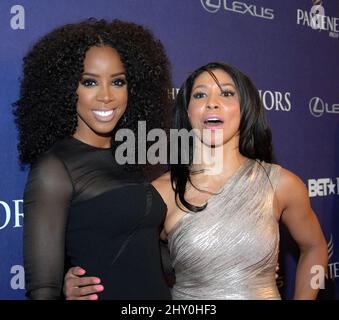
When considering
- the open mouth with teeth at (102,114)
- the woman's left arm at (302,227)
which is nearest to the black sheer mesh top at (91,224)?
the open mouth with teeth at (102,114)

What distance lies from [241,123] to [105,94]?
1.85 ft

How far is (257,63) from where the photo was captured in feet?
8.40

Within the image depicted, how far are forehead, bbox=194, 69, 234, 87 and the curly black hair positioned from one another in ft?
0.52

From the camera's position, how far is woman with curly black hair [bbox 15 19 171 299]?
129 cm

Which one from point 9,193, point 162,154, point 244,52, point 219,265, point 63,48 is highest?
point 244,52

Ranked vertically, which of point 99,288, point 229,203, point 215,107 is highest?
point 215,107

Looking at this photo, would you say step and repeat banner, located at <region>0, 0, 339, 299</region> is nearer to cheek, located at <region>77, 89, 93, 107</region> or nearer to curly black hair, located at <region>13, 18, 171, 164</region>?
curly black hair, located at <region>13, 18, 171, 164</region>

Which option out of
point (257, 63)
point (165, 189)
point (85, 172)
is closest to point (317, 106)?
point (257, 63)

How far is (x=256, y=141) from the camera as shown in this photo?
1.80 metres

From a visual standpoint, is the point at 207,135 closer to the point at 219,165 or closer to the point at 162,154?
the point at 219,165

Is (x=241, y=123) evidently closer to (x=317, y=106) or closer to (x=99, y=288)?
(x=99, y=288)

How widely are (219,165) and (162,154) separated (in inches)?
10.7

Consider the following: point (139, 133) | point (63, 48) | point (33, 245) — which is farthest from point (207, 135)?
point (33, 245)

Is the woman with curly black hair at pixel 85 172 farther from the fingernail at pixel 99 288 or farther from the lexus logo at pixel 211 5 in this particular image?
the lexus logo at pixel 211 5
